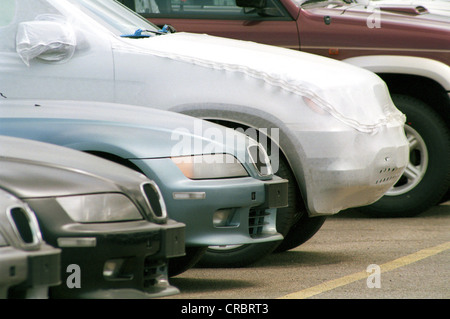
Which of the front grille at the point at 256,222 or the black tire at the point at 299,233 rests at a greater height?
the front grille at the point at 256,222

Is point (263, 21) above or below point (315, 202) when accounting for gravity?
above

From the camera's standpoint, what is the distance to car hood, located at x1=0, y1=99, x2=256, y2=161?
17.0 ft

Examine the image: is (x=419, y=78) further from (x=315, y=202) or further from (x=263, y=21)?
(x=315, y=202)

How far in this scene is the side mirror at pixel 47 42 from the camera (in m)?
6.30

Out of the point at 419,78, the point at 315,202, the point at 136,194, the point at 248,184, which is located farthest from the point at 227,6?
the point at 136,194

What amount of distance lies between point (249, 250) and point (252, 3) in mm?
2616

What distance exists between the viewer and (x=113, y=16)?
22.3 feet

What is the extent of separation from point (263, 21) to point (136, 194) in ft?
14.5

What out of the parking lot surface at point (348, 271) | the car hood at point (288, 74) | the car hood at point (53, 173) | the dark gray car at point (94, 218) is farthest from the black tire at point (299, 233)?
the car hood at point (53, 173)

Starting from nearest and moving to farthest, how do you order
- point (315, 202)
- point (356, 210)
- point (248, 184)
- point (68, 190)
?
1. point (68, 190)
2. point (248, 184)
3. point (315, 202)
4. point (356, 210)

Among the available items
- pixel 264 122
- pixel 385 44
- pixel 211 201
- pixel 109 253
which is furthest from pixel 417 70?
pixel 109 253

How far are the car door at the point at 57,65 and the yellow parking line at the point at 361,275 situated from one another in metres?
1.75

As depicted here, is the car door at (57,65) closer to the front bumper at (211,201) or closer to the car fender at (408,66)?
the front bumper at (211,201)

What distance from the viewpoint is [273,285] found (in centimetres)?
563
